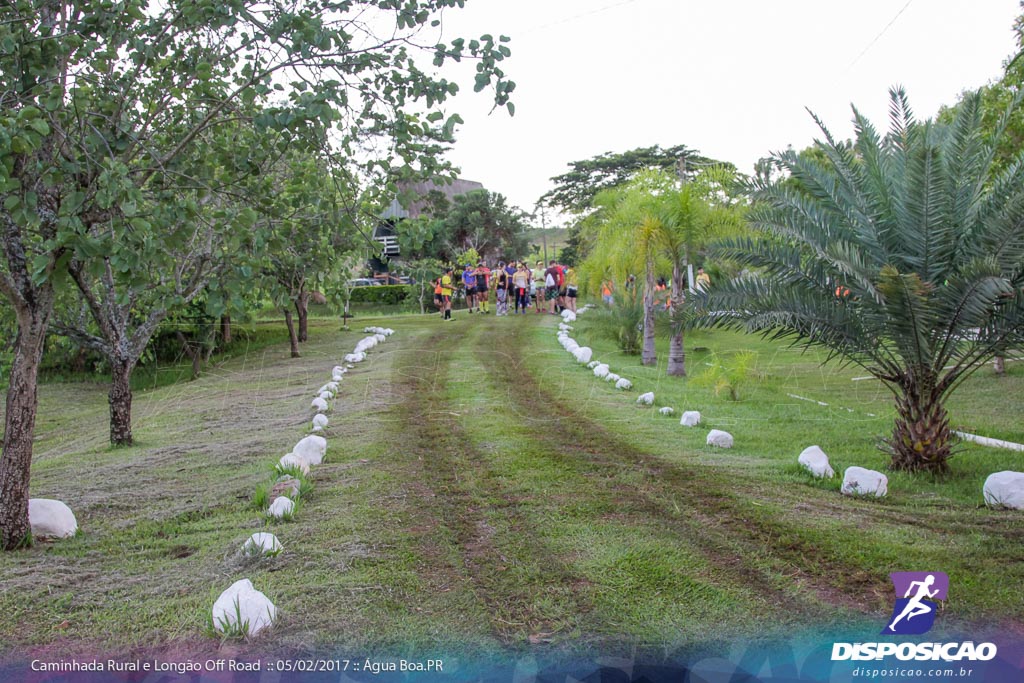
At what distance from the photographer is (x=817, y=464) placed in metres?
6.24

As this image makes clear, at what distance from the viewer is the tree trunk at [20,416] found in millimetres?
4992

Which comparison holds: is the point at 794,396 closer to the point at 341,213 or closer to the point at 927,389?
the point at 927,389

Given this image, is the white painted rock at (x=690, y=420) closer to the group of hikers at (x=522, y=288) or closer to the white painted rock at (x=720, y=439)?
the white painted rock at (x=720, y=439)

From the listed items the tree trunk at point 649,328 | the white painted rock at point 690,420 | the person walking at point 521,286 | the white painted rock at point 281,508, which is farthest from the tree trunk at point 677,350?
the white painted rock at point 281,508

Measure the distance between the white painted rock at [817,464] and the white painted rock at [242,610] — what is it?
435cm

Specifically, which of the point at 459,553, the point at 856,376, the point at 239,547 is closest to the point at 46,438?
the point at 239,547

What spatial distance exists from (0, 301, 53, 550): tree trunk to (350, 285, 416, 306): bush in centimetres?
2520

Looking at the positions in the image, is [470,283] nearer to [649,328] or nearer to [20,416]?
[649,328]

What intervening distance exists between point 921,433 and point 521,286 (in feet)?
51.6

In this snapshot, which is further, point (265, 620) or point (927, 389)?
point (927, 389)

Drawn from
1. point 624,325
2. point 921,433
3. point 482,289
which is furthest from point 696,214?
point 482,289

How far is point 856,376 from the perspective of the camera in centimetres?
1345

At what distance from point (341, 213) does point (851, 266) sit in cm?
393

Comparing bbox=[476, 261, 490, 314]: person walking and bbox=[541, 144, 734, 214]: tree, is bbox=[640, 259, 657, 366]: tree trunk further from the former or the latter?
bbox=[541, 144, 734, 214]: tree
